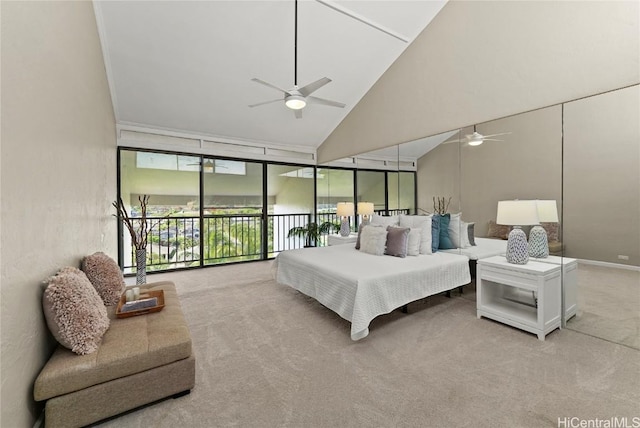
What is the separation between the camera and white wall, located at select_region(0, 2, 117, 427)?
3.58 feet

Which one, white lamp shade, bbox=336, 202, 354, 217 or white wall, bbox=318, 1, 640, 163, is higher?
white wall, bbox=318, 1, 640, 163

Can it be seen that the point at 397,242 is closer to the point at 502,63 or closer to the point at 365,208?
the point at 365,208

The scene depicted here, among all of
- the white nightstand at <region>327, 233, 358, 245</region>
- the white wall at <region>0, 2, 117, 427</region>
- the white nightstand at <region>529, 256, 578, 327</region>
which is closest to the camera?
the white wall at <region>0, 2, 117, 427</region>

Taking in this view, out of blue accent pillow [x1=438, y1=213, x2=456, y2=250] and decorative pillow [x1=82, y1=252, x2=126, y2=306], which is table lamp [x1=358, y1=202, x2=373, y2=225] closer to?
blue accent pillow [x1=438, y1=213, x2=456, y2=250]

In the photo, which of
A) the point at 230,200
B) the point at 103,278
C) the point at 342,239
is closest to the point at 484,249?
the point at 342,239

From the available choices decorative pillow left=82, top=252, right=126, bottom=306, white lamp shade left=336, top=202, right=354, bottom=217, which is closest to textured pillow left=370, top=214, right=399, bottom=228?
white lamp shade left=336, top=202, right=354, bottom=217

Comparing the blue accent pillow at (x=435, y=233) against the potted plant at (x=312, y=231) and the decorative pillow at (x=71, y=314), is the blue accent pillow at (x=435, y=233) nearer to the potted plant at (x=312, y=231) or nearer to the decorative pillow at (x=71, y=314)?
the potted plant at (x=312, y=231)

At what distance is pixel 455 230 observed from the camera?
3541 mm

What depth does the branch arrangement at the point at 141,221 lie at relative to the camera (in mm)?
3473

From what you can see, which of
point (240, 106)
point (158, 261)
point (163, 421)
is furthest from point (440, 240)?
point (158, 261)

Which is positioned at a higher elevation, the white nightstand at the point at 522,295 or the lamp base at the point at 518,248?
the lamp base at the point at 518,248

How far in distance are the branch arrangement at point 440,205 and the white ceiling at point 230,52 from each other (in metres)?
2.27

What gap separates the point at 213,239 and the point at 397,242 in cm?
362

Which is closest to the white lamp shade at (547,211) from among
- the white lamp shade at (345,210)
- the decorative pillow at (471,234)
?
the decorative pillow at (471,234)
